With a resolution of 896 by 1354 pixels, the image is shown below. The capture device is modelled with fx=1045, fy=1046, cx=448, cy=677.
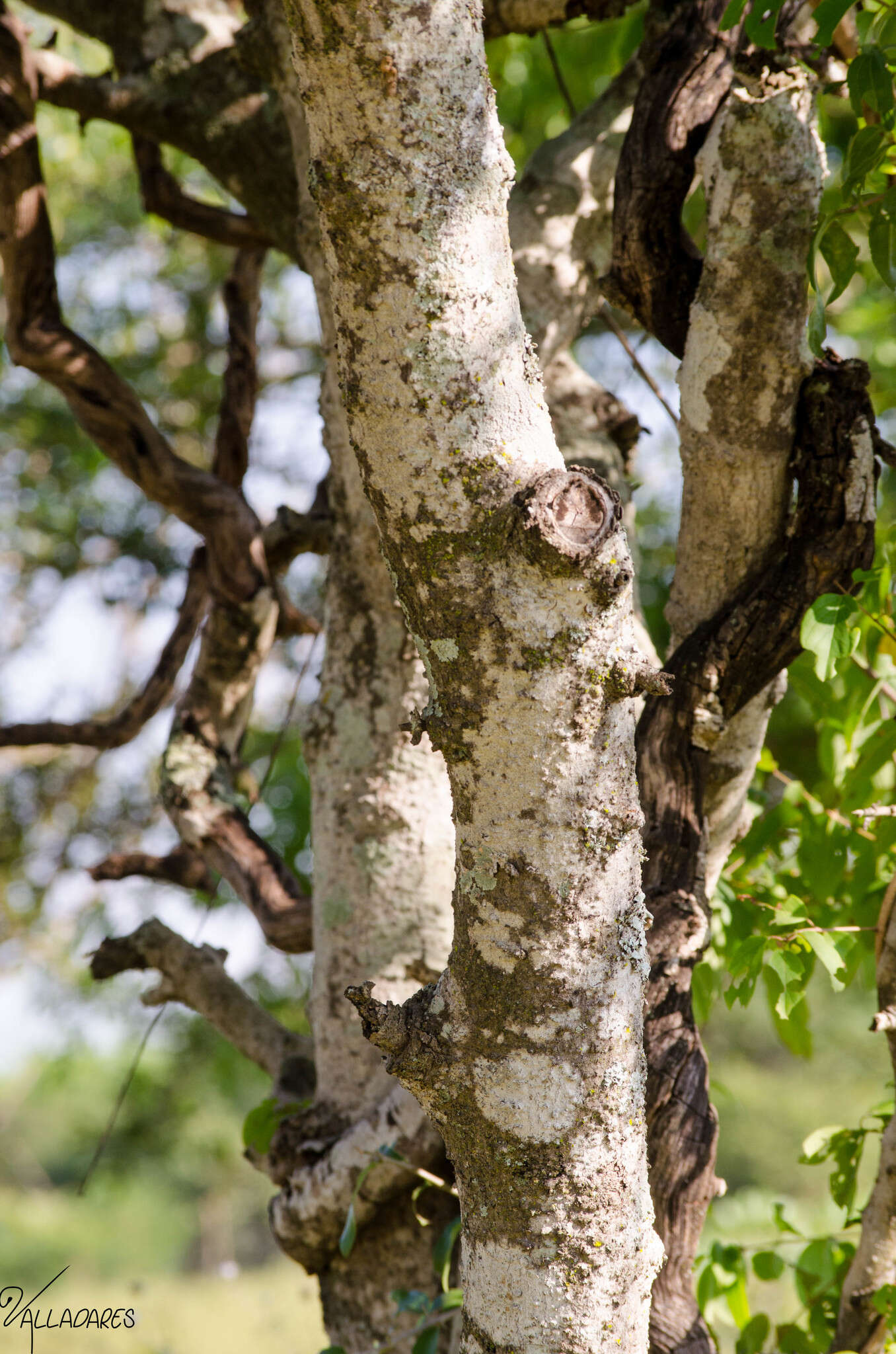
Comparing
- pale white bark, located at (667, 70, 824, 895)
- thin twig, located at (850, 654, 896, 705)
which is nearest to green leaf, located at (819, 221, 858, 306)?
pale white bark, located at (667, 70, 824, 895)

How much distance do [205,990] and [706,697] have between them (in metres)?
1.14

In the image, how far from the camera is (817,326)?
3.73 ft

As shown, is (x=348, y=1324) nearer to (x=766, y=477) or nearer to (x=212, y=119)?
(x=766, y=477)

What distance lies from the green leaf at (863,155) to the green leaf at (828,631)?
444 mm

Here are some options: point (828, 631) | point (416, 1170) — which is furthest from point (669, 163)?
point (416, 1170)

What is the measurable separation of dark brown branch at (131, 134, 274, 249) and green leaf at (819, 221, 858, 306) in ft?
4.77

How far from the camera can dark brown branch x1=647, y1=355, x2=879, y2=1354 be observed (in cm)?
114

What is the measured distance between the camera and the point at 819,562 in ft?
3.99

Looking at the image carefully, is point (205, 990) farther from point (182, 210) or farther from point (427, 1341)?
point (182, 210)

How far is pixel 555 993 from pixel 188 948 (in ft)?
4.02

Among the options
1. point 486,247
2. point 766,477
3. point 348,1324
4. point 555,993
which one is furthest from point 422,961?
point 486,247

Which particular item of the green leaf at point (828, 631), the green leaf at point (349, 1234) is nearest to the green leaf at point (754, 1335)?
the green leaf at point (349, 1234)

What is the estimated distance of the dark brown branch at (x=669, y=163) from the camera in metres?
1.32

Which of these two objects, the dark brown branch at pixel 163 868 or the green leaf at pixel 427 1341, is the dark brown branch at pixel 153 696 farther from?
the green leaf at pixel 427 1341
